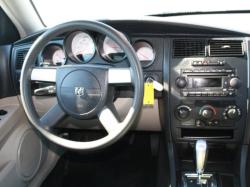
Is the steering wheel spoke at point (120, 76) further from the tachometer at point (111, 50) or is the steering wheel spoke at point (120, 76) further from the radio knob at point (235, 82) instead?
the radio knob at point (235, 82)

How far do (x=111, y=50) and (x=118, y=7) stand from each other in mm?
398

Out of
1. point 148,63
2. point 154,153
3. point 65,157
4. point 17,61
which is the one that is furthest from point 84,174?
point 148,63

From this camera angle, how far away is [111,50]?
1575mm

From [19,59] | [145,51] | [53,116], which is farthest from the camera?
[19,59]

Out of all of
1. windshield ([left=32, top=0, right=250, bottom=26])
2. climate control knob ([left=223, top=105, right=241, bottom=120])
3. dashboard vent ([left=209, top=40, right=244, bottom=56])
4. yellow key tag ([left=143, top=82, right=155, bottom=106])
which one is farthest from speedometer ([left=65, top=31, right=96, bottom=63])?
climate control knob ([left=223, top=105, right=241, bottom=120])

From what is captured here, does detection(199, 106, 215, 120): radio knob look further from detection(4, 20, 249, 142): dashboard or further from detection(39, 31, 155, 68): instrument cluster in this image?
detection(39, 31, 155, 68): instrument cluster

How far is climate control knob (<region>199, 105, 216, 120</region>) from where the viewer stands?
1581 millimetres

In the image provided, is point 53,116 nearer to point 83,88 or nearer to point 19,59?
point 83,88

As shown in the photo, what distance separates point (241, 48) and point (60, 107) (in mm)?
797

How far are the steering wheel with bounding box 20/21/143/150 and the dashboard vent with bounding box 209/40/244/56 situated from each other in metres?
0.44

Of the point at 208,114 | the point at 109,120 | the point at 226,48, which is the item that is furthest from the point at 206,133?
the point at 109,120

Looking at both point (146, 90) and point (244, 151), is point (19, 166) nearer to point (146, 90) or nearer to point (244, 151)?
point (146, 90)

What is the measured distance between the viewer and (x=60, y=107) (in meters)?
1.43

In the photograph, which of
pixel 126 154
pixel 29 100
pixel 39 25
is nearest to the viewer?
pixel 29 100
